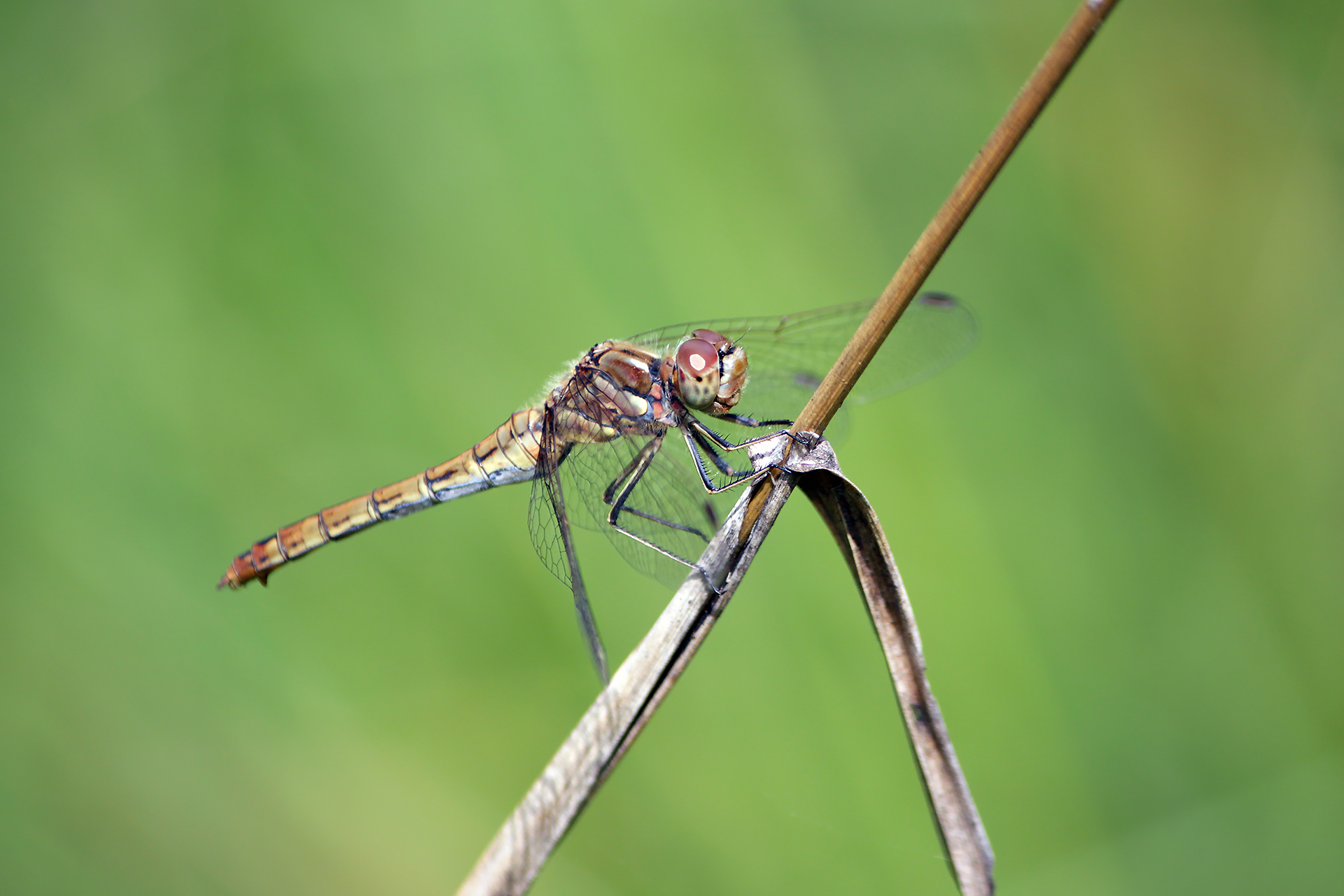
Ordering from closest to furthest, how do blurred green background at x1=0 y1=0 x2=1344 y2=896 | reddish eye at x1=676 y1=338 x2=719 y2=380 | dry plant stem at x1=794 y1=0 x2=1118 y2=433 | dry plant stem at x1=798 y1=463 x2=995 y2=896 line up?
dry plant stem at x1=794 y1=0 x2=1118 y2=433 < dry plant stem at x1=798 y1=463 x2=995 y2=896 < blurred green background at x1=0 y1=0 x2=1344 y2=896 < reddish eye at x1=676 y1=338 x2=719 y2=380

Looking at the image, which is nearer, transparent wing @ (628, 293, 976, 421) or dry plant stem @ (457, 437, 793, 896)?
dry plant stem @ (457, 437, 793, 896)

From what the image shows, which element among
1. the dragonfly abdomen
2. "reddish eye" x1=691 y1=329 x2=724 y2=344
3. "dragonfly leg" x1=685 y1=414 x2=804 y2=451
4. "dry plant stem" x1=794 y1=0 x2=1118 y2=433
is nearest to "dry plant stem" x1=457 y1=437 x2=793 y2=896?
"dry plant stem" x1=794 y1=0 x2=1118 y2=433

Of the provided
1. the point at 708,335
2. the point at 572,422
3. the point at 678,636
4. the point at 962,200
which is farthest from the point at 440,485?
the point at 962,200

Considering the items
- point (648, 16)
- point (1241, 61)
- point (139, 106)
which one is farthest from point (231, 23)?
point (1241, 61)

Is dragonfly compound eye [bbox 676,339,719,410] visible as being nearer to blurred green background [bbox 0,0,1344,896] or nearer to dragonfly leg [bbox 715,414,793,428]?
dragonfly leg [bbox 715,414,793,428]

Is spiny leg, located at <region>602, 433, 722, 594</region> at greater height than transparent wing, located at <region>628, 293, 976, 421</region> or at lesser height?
lesser

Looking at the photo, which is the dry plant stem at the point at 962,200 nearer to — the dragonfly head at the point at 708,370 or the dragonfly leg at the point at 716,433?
the dragonfly leg at the point at 716,433

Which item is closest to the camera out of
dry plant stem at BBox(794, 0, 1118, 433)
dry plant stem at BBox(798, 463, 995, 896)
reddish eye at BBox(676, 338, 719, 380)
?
dry plant stem at BBox(794, 0, 1118, 433)

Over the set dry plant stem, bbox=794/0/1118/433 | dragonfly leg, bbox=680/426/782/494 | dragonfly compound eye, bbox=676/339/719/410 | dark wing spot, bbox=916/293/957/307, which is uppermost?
dark wing spot, bbox=916/293/957/307

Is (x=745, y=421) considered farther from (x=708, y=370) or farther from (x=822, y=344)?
(x=822, y=344)
